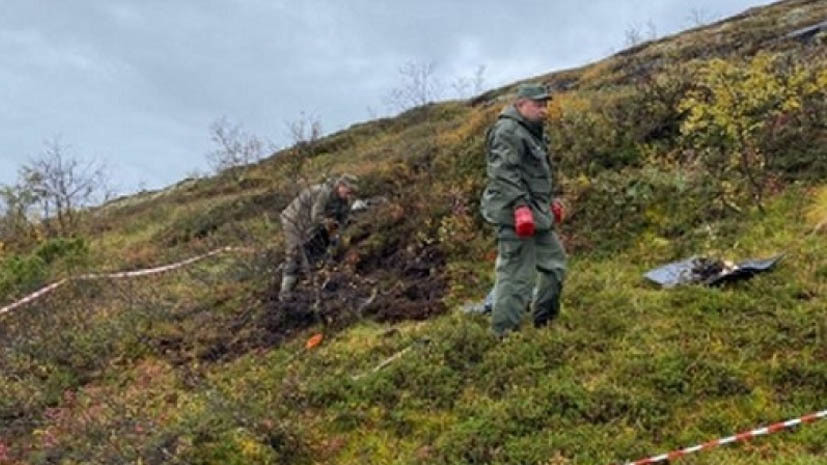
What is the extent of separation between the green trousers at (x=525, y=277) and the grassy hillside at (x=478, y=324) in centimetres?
17

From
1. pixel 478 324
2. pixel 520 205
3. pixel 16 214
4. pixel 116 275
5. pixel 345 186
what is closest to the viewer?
pixel 520 205

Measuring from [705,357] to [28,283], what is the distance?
10.3 metres

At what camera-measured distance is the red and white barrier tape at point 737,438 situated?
6062 mm

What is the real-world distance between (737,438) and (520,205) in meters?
2.42

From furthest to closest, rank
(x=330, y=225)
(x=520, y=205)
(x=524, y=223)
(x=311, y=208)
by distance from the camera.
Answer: (x=330, y=225) < (x=311, y=208) < (x=520, y=205) < (x=524, y=223)

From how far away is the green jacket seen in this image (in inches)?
310

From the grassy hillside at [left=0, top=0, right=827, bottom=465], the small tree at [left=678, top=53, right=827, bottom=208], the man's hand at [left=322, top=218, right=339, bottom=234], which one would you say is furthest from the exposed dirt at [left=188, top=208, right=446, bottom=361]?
the small tree at [left=678, top=53, right=827, bottom=208]

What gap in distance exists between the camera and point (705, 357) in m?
7.20

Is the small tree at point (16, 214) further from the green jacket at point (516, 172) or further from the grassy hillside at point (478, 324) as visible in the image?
the green jacket at point (516, 172)

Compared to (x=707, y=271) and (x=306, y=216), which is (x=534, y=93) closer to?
(x=707, y=271)

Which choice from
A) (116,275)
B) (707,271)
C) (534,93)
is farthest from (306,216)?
(116,275)

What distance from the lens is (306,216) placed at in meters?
11.5

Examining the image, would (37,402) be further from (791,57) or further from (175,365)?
(791,57)

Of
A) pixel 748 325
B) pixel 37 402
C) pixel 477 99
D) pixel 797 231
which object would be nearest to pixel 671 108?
pixel 797 231
